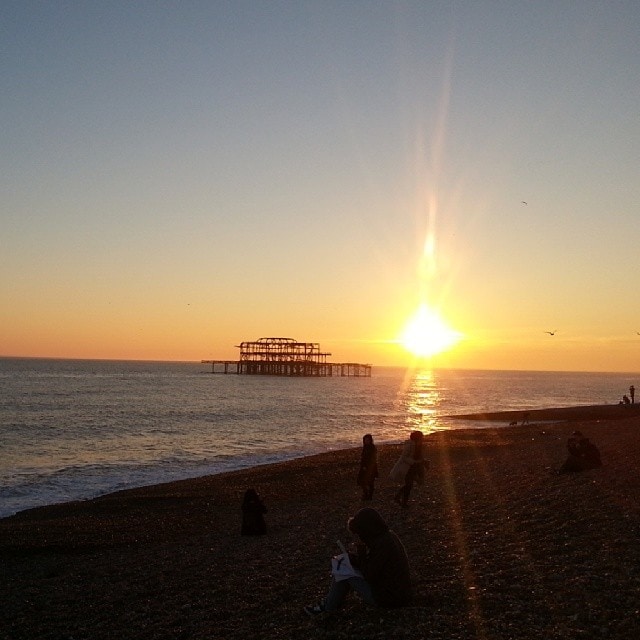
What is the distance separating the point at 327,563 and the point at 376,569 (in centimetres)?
281

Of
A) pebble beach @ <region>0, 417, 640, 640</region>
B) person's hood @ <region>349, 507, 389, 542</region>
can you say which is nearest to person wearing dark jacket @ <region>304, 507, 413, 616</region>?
person's hood @ <region>349, 507, 389, 542</region>

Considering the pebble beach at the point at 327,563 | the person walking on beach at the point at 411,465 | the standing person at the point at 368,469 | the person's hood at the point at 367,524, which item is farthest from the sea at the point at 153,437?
the person's hood at the point at 367,524

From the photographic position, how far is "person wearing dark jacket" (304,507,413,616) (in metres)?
6.07

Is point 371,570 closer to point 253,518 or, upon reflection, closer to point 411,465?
point 253,518

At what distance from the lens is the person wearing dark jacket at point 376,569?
6.07 metres

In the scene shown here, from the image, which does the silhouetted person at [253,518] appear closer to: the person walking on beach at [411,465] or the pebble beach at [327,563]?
the pebble beach at [327,563]

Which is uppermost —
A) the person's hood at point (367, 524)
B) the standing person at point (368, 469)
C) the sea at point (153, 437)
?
the person's hood at point (367, 524)

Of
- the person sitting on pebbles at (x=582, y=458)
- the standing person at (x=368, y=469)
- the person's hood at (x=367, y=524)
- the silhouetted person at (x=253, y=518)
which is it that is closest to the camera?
the person's hood at (x=367, y=524)

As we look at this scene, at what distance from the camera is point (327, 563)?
8.82 metres

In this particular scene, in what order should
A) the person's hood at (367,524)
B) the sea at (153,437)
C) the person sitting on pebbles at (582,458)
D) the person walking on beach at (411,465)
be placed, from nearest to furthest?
1. the person's hood at (367,524)
2. the person walking on beach at (411,465)
3. the person sitting on pebbles at (582,458)
4. the sea at (153,437)

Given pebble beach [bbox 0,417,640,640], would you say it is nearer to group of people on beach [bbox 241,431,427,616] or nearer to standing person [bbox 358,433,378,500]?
group of people on beach [bbox 241,431,427,616]

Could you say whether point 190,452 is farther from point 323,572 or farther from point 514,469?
point 323,572

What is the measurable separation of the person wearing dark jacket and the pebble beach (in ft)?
0.49

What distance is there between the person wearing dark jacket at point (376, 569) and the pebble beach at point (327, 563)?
149mm
